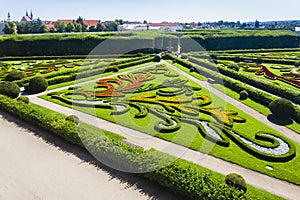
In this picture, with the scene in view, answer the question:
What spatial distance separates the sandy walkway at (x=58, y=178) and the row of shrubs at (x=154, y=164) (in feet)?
1.87

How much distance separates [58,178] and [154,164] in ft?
14.8

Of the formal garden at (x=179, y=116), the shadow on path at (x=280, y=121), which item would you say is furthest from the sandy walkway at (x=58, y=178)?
the shadow on path at (x=280, y=121)

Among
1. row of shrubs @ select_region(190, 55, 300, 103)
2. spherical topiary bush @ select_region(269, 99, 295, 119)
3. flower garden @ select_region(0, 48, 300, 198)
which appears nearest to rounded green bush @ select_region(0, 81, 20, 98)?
flower garden @ select_region(0, 48, 300, 198)

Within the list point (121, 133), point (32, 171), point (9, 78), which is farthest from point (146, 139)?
point (9, 78)

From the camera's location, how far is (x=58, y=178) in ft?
40.6

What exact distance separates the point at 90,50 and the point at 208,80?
2753cm

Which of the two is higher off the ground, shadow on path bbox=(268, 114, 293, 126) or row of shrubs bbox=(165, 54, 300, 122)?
row of shrubs bbox=(165, 54, 300, 122)

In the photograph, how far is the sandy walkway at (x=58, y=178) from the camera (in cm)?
1139

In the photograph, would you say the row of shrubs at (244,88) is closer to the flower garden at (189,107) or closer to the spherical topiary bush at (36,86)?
the flower garden at (189,107)

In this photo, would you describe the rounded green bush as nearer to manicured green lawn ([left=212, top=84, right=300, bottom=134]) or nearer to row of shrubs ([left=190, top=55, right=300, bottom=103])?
manicured green lawn ([left=212, top=84, right=300, bottom=134])

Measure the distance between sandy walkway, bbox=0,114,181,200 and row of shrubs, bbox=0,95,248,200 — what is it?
1.87 feet

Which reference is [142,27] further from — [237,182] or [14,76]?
[237,182]

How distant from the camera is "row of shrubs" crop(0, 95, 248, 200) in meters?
10.3

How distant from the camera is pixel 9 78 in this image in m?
28.2
